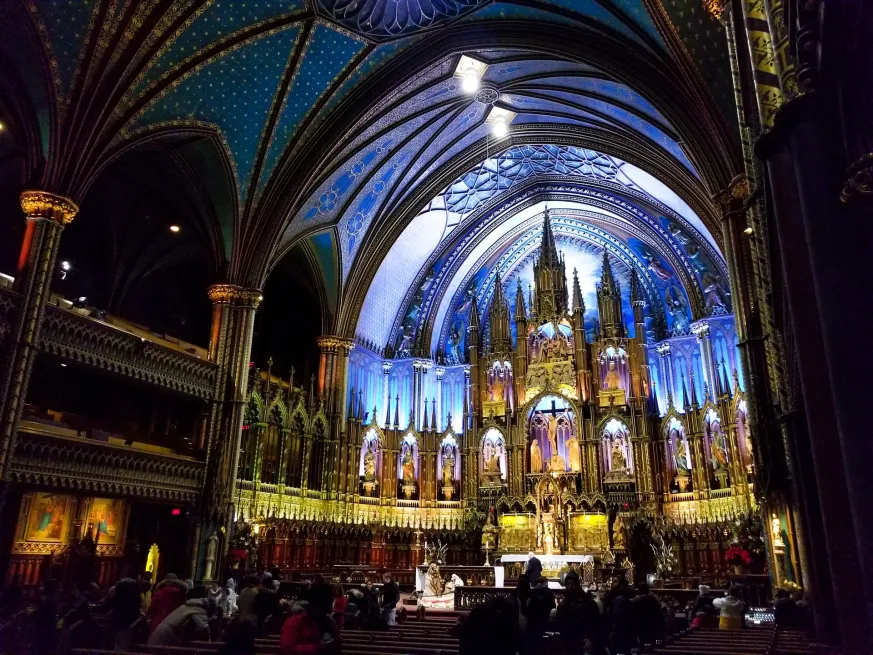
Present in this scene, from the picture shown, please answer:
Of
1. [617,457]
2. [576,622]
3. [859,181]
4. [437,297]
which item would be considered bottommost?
[576,622]

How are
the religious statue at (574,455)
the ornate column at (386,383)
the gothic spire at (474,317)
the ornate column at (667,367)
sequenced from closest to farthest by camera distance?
the ornate column at (667,367) → the religious statue at (574,455) → the ornate column at (386,383) → the gothic spire at (474,317)

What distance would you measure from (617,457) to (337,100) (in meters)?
15.6

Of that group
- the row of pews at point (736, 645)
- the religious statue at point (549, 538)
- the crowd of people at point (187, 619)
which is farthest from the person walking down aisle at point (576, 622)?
the religious statue at point (549, 538)

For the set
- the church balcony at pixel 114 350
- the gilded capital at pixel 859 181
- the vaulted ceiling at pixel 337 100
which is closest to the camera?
the gilded capital at pixel 859 181

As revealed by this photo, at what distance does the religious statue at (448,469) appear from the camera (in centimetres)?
2522

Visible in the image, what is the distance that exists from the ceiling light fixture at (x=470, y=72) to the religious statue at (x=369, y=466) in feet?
45.2

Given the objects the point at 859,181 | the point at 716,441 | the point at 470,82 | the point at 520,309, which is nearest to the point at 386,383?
the point at 520,309

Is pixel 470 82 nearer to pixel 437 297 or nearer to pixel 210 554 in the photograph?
pixel 437 297

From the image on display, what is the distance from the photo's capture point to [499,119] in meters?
22.5

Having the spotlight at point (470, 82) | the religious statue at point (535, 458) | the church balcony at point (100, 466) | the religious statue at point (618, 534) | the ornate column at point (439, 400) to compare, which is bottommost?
the religious statue at point (618, 534)

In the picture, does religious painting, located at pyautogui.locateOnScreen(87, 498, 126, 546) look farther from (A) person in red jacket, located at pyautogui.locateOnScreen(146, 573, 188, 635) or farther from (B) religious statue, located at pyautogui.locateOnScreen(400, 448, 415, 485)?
(A) person in red jacket, located at pyautogui.locateOnScreen(146, 573, 188, 635)

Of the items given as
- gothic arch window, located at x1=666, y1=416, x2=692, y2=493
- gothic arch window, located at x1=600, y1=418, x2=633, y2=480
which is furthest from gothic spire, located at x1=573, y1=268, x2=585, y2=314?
gothic arch window, located at x1=666, y1=416, x2=692, y2=493

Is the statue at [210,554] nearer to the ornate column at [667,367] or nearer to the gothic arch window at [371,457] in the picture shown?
the gothic arch window at [371,457]

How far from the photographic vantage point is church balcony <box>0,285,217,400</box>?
46.1ft
